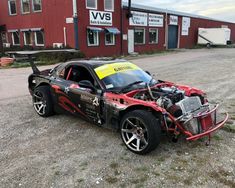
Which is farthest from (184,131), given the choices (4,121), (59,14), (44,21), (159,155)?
(44,21)

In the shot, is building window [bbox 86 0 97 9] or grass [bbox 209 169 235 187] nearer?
grass [bbox 209 169 235 187]

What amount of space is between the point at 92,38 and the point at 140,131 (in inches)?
695

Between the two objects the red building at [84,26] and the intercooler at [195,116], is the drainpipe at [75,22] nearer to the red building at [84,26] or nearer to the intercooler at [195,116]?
the red building at [84,26]

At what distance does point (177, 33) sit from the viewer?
31.2 m

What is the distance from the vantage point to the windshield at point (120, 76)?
453 centimetres

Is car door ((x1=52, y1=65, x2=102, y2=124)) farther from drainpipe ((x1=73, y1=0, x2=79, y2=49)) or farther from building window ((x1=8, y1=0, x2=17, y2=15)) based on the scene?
building window ((x1=8, y1=0, x2=17, y2=15))

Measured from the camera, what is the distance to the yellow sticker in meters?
4.64

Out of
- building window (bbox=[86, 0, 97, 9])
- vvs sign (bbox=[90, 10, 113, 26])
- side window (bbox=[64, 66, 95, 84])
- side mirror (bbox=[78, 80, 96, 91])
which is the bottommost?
side mirror (bbox=[78, 80, 96, 91])

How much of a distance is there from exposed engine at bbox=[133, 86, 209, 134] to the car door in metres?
0.77

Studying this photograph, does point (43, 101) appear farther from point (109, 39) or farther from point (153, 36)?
point (153, 36)

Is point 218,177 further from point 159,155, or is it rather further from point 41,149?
point 41,149

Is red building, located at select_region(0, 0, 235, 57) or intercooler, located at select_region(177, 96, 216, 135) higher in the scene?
red building, located at select_region(0, 0, 235, 57)

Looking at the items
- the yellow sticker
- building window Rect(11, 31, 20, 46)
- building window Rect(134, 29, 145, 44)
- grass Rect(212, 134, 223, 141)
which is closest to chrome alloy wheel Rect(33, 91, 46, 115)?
the yellow sticker

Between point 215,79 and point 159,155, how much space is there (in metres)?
7.27
